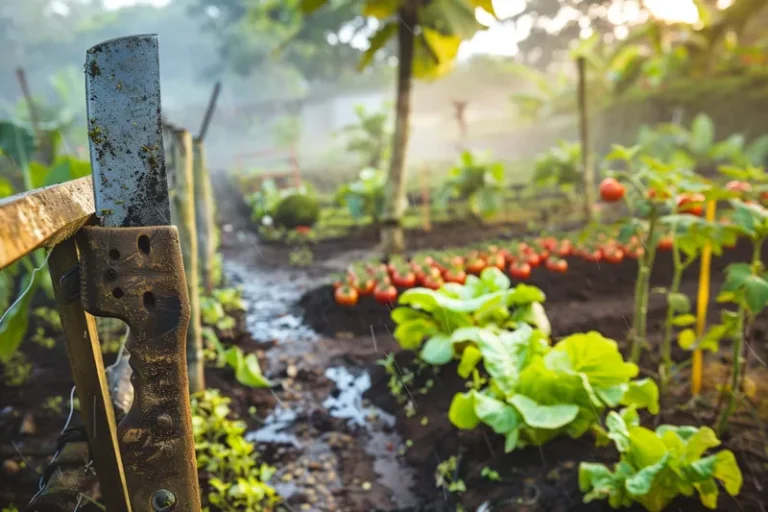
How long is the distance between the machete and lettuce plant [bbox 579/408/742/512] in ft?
5.85

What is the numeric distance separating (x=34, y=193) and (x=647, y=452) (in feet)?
7.77

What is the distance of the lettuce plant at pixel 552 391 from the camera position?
2607 mm

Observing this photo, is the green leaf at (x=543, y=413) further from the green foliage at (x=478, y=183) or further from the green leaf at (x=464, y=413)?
the green foliage at (x=478, y=183)

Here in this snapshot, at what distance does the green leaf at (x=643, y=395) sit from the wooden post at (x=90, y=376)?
2.31 metres

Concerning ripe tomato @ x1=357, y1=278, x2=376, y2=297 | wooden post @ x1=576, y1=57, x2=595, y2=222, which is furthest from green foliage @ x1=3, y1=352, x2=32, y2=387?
wooden post @ x1=576, y1=57, x2=595, y2=222

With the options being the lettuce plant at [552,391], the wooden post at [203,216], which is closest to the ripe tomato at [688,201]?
the lettuce plant at [552,391]

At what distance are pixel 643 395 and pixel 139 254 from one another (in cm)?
249

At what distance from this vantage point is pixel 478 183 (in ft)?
29.3

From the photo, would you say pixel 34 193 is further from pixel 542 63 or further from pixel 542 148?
pixel 542 63

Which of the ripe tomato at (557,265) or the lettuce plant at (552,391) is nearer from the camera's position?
the lettuce plant at (552,391)

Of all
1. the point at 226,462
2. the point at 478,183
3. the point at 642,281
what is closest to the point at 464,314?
the point at 642,281

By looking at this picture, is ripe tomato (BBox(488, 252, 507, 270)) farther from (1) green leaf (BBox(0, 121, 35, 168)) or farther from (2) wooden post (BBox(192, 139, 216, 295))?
(1) green leaf (BBox(0, 121, 35, 168))

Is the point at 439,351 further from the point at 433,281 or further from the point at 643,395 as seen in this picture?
the point at 433,281

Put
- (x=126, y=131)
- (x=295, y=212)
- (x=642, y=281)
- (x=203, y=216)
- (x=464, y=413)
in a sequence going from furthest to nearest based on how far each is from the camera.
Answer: (x=295, y=212) → (x=203, y=216) → (x=642, y=281) → (x=464, y=413) → (x=126, y=131)
